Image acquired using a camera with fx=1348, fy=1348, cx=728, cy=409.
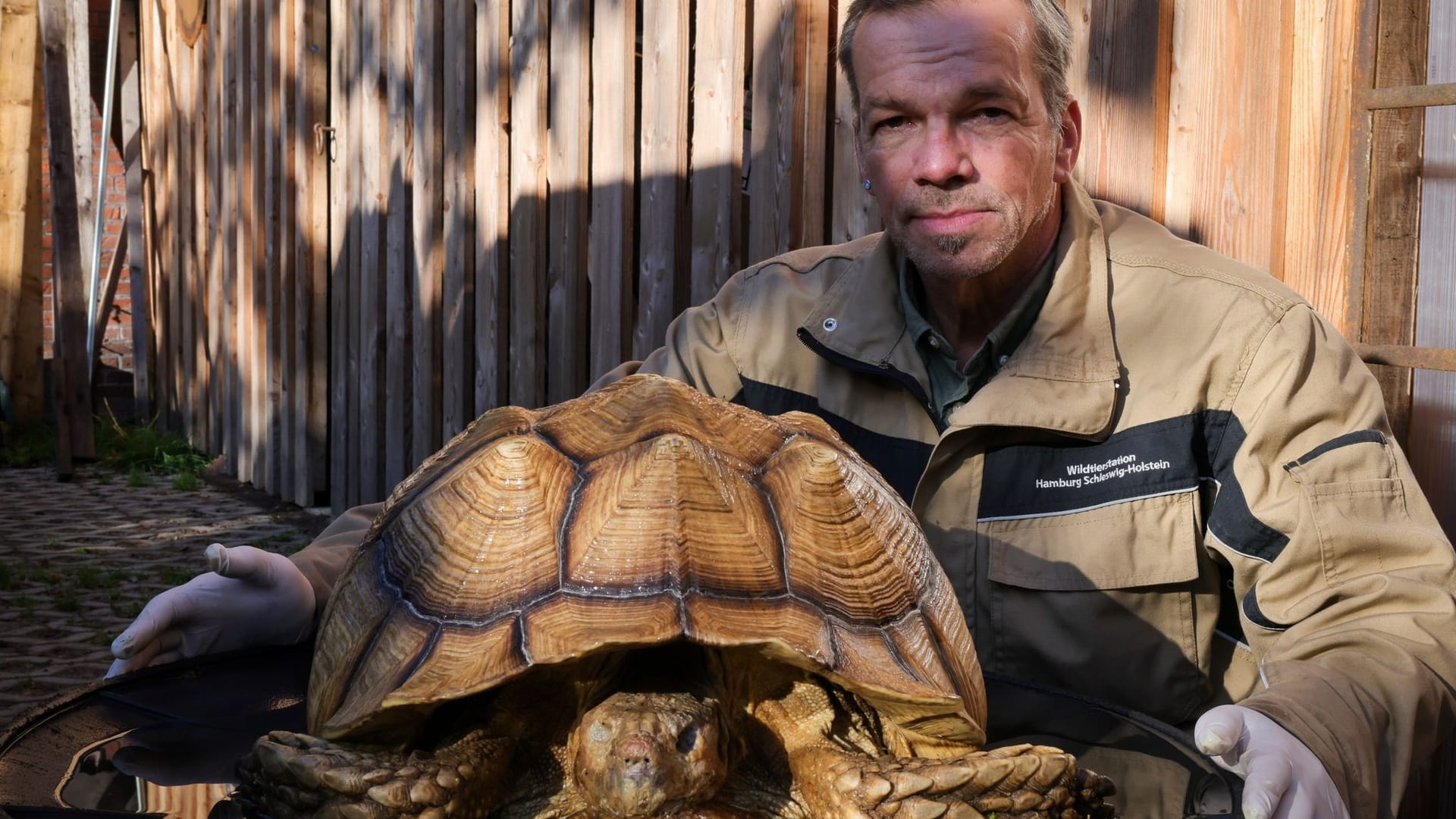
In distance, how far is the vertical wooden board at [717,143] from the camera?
3984mm

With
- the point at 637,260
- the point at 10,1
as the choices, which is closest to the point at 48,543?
the point at 637,260

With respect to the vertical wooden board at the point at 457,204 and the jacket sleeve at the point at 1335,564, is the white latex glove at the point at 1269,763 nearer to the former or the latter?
the jacket sleeve at the point at 1335,564

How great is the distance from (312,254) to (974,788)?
240 inches

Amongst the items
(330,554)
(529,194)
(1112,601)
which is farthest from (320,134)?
(1112,601)

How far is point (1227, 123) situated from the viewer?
2.78 m

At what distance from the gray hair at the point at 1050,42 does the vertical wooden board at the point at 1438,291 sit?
2.27 feet

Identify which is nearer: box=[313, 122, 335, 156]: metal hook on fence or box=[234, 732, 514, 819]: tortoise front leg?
box=[234, 732, 514, 819]: tortoise front leg

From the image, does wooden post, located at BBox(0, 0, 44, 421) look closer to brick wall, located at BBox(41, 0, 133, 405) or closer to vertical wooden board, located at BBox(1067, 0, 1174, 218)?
brick wall, located at BBox(41, 0, 133, 405)

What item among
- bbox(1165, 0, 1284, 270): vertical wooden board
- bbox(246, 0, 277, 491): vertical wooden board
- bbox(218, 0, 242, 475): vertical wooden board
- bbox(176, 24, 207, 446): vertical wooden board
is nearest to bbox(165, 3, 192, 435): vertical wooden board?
bbox(176, 24, 207, 446): vertical wooden board

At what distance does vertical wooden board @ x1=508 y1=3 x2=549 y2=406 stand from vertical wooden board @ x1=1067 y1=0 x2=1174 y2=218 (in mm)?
2442

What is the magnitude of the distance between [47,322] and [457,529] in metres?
10.1

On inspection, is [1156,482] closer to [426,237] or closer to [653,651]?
[653,651]

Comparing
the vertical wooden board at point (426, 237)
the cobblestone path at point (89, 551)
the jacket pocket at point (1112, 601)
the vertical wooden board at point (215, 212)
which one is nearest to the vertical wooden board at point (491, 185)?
the vertical wooden board at point (426, 237)

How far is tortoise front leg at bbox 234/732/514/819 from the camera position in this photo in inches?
60.4
